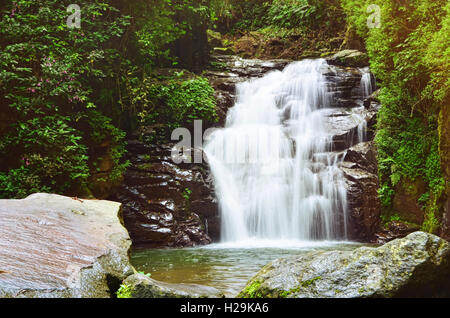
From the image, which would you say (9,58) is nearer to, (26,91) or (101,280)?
(26,91)

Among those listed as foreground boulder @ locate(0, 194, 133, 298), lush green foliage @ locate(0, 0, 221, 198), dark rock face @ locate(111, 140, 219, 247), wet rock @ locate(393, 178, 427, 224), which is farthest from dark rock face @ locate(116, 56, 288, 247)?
wet rock @ locate(393, 178, 427, 224)

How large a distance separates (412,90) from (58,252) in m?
7.90

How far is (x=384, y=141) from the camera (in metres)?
8.98

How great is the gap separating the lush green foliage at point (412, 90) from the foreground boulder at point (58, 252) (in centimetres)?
613

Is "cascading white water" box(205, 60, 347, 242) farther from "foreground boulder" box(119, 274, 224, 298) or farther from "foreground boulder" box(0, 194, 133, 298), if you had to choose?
"foreground boulder" box(119, 274, 224, 298)

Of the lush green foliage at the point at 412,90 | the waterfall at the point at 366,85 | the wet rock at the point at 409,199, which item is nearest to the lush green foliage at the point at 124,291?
the lush green foliage at the point at 412,90

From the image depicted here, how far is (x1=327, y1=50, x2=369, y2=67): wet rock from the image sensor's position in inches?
515

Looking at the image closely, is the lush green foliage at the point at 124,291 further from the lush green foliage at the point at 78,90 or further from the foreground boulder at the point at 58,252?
the lush green foliage at the point at 78,90

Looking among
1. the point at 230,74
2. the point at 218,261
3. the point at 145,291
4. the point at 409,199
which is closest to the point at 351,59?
the point at 230,74

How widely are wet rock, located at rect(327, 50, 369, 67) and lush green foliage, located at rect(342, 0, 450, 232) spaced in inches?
148

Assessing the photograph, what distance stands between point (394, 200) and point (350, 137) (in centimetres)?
217

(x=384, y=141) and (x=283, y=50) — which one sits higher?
(x=283, y=50)

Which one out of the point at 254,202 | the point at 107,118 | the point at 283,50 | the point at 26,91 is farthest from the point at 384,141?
the point at 283,50
